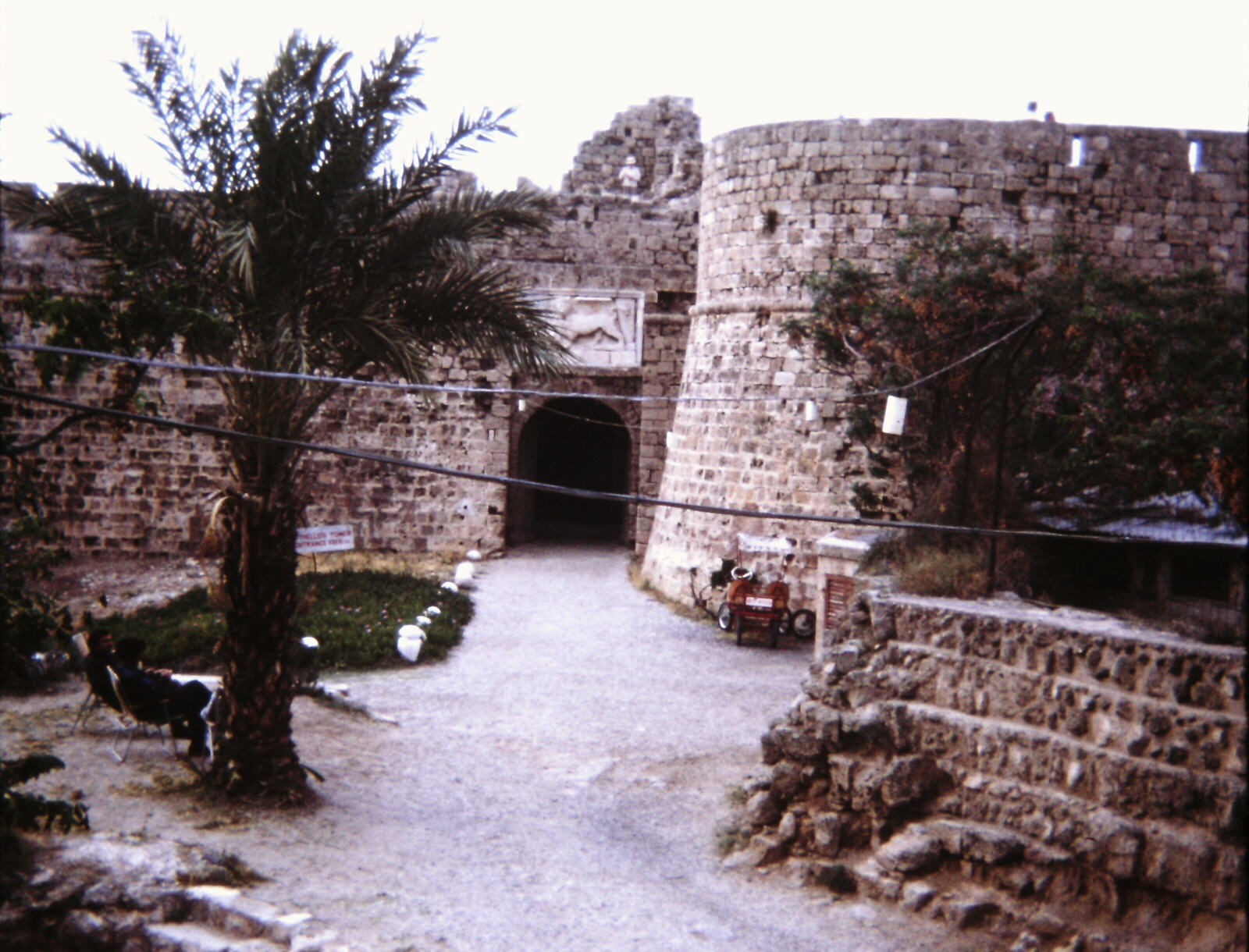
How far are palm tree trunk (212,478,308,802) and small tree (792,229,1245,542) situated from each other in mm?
4626

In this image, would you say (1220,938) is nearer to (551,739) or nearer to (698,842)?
(698,842)

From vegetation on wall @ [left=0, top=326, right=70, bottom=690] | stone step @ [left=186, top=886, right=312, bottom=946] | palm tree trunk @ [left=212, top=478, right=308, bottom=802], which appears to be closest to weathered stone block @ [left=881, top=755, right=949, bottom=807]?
stone step @ [left=186, top=886, right=312, bottom=946]

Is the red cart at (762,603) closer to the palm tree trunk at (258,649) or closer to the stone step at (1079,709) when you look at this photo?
the stone step at (1079,709)

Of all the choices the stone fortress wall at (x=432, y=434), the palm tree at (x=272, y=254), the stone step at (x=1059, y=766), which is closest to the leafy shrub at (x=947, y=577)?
the stone step at (x=1059, y=766)

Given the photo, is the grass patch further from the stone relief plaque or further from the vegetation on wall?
the stone relief plaque

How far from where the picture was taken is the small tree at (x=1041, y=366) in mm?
8352

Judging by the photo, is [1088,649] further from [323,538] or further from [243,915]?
[323,538]

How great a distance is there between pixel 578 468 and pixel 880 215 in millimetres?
11839

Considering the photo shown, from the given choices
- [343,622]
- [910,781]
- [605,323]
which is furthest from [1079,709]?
[605,323]

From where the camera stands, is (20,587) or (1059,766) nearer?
(1059,766)

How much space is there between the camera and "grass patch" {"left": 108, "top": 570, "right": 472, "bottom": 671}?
1160 centimetres

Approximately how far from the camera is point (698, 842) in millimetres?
→ 7652

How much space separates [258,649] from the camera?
7.63 m

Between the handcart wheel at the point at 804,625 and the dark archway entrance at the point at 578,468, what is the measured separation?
21.5 feet
